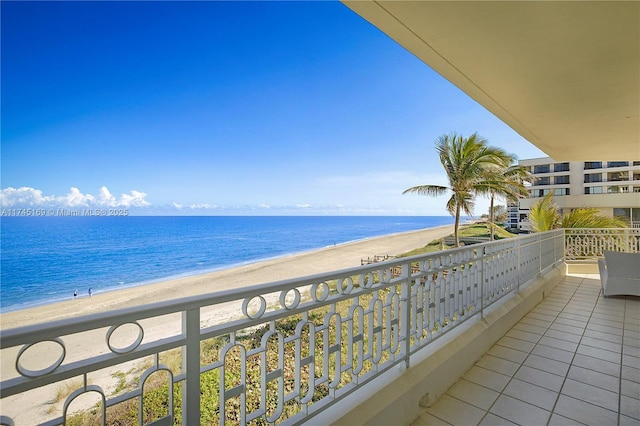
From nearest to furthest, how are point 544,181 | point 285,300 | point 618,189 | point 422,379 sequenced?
point 285,300 < point 422,379 < point 618,189 < point 544,181

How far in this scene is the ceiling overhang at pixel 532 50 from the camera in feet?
6.46

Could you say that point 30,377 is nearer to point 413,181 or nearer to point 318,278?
point 318,278

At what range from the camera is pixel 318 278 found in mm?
1517

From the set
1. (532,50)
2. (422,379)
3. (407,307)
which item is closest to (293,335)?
(407,307)

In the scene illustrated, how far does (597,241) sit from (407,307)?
8.36 meters

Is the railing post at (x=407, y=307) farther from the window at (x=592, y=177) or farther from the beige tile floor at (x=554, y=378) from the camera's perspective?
the window at (x=592, y=177)

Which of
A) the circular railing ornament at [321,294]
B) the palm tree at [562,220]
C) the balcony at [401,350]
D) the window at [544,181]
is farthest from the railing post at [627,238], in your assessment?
the window at [544,181]

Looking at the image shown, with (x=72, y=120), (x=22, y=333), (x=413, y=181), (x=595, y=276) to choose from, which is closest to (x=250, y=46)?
(x=595, y=276)

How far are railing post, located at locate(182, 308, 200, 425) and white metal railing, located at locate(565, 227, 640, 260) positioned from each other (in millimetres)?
9310

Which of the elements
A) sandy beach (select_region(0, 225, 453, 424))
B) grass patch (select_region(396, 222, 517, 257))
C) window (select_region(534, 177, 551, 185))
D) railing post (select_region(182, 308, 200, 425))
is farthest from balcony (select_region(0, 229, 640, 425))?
window (select_region(534, 177, 551, 185))

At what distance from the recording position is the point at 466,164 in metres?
10.4

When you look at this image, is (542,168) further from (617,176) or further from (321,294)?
(321,294)

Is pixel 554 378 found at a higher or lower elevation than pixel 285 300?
lower

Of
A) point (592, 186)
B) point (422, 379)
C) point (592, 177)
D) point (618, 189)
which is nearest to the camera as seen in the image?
point (422, 379)
